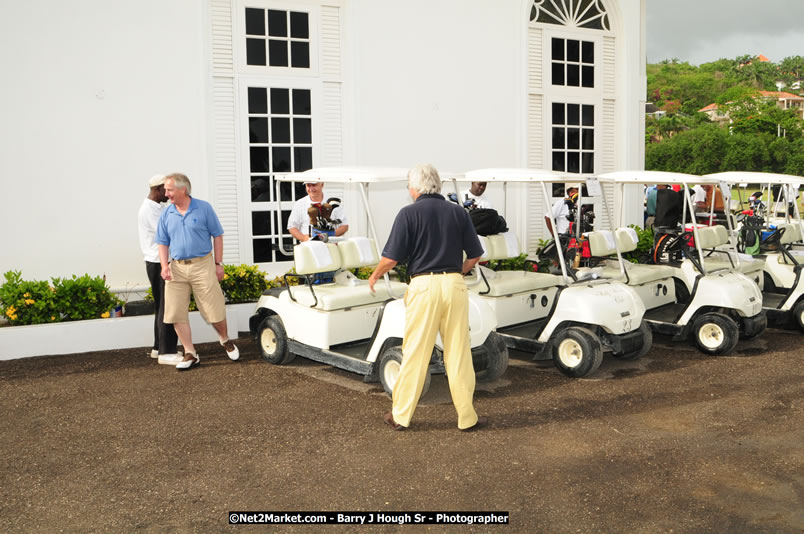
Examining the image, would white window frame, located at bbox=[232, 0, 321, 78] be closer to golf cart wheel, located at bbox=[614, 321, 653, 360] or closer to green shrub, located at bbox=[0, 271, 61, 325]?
green shrub, located at bbox=[0, 271, 61, 325]

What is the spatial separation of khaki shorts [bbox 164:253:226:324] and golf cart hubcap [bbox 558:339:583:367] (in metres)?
3.18

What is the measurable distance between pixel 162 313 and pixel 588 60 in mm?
7800

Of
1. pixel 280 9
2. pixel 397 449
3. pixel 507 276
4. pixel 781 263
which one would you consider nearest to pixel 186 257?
pixel 397 449

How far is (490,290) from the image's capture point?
708 centimetres

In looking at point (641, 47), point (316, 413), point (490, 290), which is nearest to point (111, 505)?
point (316, 413)

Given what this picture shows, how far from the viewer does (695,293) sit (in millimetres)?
7465

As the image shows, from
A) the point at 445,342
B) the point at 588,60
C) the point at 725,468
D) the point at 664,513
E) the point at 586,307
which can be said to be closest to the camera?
the point at 664,513

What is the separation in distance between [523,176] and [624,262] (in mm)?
2091

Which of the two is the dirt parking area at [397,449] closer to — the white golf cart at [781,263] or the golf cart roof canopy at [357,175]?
the white golf cart at [781,263]

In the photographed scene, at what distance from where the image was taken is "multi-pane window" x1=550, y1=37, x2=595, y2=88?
11.4m

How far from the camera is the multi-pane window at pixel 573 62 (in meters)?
11.4

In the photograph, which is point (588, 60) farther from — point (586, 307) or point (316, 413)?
point (316, 413)

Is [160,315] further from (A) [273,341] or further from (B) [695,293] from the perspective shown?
(B) [695,293]

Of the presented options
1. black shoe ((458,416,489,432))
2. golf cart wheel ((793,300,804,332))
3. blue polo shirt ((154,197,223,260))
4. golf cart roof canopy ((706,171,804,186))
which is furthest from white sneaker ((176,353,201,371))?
golf cart wheel ((793,300,804,332))
